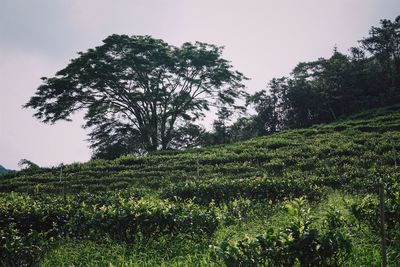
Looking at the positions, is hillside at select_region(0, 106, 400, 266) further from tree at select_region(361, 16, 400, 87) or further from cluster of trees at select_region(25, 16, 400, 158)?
tree at select_region(361, 16, 400, 87)

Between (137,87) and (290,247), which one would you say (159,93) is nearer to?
(137,87)

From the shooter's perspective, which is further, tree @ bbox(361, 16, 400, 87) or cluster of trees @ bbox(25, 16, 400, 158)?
tree @ bbox(361, 16, 400, 87)

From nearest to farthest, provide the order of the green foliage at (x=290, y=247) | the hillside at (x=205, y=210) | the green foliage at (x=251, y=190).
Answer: the green foliage at (x=290, y=247) → the hillside at (x=205, y=210) → the green foliage at (x=251, y=190)

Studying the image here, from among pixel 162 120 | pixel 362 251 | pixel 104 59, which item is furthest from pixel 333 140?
pixel 362 251

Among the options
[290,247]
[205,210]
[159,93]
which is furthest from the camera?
[159,93]

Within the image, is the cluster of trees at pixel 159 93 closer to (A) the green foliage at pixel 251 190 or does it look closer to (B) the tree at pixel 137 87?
(B) the tree at pixel 137 87

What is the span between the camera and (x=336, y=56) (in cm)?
5381

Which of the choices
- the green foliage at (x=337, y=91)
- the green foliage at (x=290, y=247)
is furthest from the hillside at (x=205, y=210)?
the green foliage at (x=337, y=91)

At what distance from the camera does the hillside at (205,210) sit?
560cm

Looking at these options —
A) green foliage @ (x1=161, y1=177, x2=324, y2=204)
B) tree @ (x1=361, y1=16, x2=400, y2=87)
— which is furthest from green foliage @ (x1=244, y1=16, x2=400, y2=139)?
green foliage @ (x1=161, y1=177, x2=324, y2=204)

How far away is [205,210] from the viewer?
7680 mm

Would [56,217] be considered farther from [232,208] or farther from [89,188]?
[89,188]

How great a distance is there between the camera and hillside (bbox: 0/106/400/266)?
560 centimetres

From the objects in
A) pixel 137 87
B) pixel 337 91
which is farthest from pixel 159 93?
pixel 337 91
